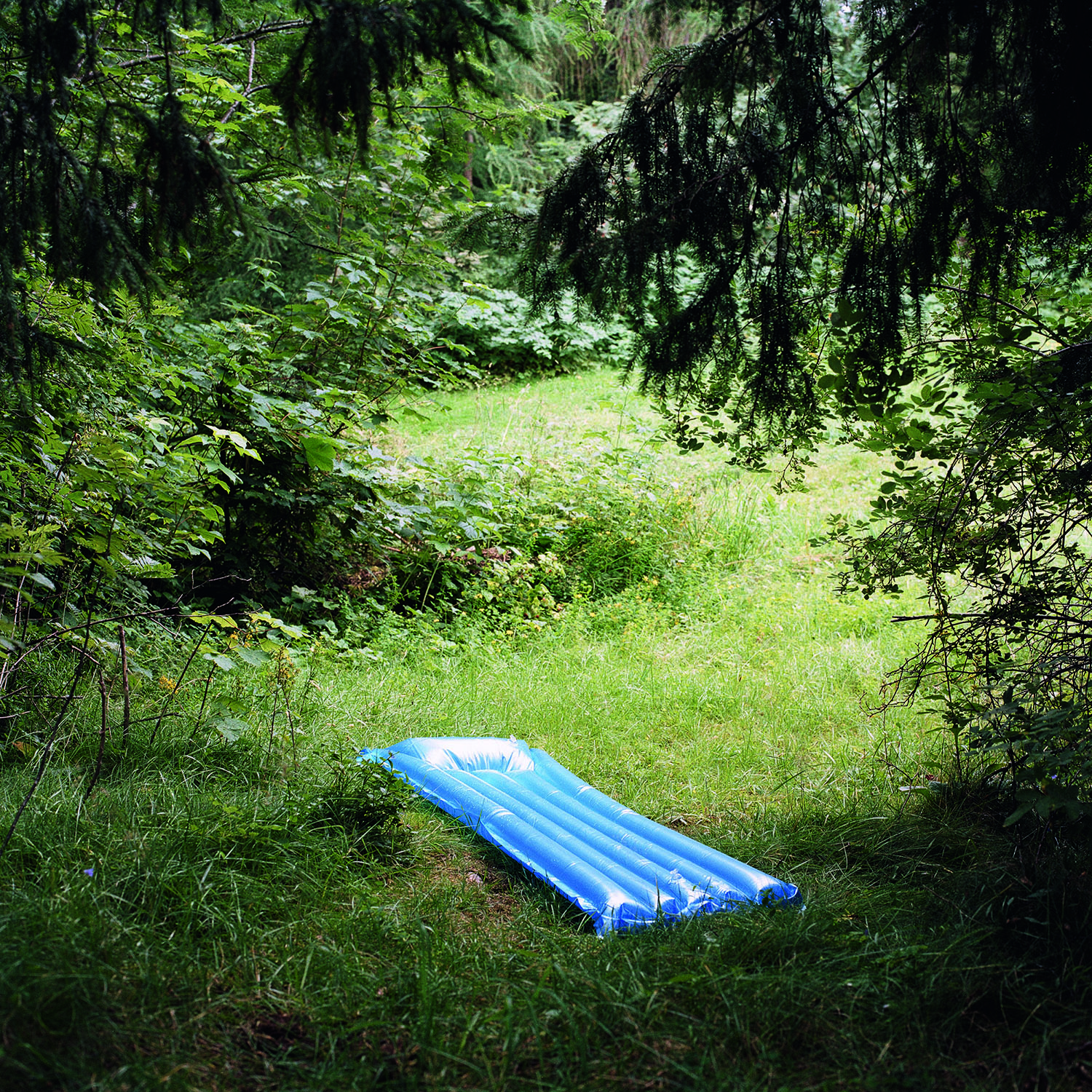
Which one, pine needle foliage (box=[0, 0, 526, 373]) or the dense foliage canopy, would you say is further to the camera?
the dense foliage canopy

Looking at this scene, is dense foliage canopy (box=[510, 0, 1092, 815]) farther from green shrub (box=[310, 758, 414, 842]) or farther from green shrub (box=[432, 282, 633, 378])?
green shrub (box=[432, 282, 633, 378])

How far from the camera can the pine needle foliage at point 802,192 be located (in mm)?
2570

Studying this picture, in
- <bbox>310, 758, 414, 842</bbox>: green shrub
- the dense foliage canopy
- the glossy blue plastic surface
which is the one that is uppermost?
the dense foliage canopy

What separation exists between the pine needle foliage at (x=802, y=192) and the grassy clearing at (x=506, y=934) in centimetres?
165

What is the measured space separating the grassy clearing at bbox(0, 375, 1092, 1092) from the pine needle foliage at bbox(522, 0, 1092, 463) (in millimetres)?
1654

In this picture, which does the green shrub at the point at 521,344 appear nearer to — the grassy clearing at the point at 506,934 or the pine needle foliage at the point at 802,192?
the grassy clearing at the point at 506,934

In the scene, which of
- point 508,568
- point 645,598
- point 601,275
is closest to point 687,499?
point 645,598

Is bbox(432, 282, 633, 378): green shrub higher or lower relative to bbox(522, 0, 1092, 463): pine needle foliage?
lower

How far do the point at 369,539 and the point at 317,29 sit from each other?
3989 millimetres

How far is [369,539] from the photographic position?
586 centimetres

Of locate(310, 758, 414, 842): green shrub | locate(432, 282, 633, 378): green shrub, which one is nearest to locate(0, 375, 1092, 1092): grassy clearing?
locate(310, 758, 414, 842): green shrub

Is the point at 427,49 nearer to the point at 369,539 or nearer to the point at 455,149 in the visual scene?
the point at 455,149

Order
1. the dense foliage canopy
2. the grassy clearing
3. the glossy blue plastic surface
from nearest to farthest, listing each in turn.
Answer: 1. the grassy clearing
2. the dense foliage canopy
3. the glossy blue plastic surface

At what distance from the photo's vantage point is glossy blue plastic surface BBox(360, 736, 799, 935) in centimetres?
273
